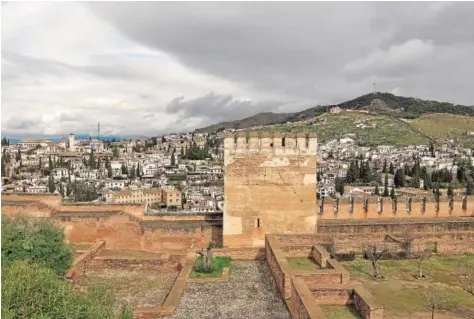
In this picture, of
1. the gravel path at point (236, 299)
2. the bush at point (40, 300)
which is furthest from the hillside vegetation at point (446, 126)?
the bush at point (40, 300)

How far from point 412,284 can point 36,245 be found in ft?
30.5

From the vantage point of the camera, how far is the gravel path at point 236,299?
9.52 m

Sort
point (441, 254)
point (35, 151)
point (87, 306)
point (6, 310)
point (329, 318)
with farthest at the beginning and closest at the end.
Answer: point (35, 151)
point (441, 254)
point (329, 318)
point (87, 306)
point (6, 310)

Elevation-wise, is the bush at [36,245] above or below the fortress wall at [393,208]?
below

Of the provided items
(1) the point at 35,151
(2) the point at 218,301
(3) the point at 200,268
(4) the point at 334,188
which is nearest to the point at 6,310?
(2) the point at 218,301

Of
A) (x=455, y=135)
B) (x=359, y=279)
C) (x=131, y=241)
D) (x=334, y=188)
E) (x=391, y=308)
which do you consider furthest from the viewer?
(x=455, y=135)

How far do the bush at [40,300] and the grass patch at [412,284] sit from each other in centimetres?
561

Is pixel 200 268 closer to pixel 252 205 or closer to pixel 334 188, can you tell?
pixel 252 205

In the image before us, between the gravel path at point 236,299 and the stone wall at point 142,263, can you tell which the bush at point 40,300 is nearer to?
the gravel path at point 236,299

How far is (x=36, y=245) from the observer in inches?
475

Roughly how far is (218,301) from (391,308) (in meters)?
3.58

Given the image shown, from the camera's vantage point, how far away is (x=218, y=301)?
1021cm

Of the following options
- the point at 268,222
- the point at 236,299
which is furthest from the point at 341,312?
the point at 268,222

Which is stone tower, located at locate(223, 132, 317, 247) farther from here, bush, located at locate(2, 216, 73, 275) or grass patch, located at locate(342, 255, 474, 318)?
bush, located at locate(2, 216, 73, 275)
